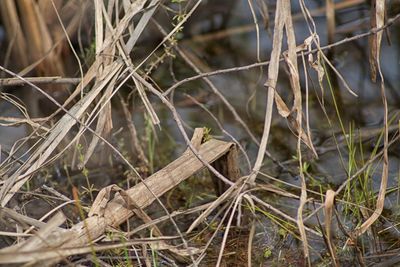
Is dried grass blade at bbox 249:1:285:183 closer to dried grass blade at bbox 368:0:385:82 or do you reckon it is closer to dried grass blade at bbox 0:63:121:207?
dried grass blade at bbox 368:0:385:82

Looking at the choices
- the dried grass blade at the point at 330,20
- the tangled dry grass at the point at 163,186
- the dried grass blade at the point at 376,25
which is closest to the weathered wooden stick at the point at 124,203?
the tangled dry grass at the point at 163,186

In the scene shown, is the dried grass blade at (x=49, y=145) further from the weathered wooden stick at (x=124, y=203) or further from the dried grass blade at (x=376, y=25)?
the dried grass blade at (x=376, y=25)

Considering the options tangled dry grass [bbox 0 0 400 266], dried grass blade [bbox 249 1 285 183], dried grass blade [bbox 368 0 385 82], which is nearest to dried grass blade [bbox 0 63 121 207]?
tangled dry grass [bbox 0 0 400 266]

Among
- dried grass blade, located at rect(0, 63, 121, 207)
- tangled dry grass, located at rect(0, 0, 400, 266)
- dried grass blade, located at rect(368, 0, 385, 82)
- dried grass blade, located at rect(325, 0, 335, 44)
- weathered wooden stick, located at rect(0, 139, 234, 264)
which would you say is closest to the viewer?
weathered wooden stick, located at rect(0, 139, 234, 264)

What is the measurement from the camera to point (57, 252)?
5.57 feet

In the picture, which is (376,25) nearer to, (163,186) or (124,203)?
(163,186)

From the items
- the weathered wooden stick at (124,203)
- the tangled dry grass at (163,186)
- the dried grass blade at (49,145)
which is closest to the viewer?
the weathered wooden stick at (124,203)

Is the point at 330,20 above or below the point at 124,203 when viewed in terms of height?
above

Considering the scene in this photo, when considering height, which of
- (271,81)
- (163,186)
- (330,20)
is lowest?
(163,186)

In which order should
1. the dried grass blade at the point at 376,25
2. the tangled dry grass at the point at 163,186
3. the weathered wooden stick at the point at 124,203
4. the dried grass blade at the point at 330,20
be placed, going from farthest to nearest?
the dried grass blade at the point at 330,20 → the dried grass blade at the point at 376,25 → the tangled dry grass at the point at 163,186 → the weathered wooden stick at the point at 124,203

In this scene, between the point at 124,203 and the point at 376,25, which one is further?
the point at 376,25

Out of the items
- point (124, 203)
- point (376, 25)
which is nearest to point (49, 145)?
point (124, 203)

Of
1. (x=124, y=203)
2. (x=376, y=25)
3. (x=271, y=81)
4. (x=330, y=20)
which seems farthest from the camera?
(x=330, y=20)

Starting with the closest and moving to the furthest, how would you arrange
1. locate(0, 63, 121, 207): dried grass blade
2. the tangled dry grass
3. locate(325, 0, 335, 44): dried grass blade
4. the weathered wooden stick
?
the weathered wooden stick < the tangled dry grass < locate(0, 63, 121, 207): dried grass blade < locate(325, 0, 335, 44): dried grass blade
